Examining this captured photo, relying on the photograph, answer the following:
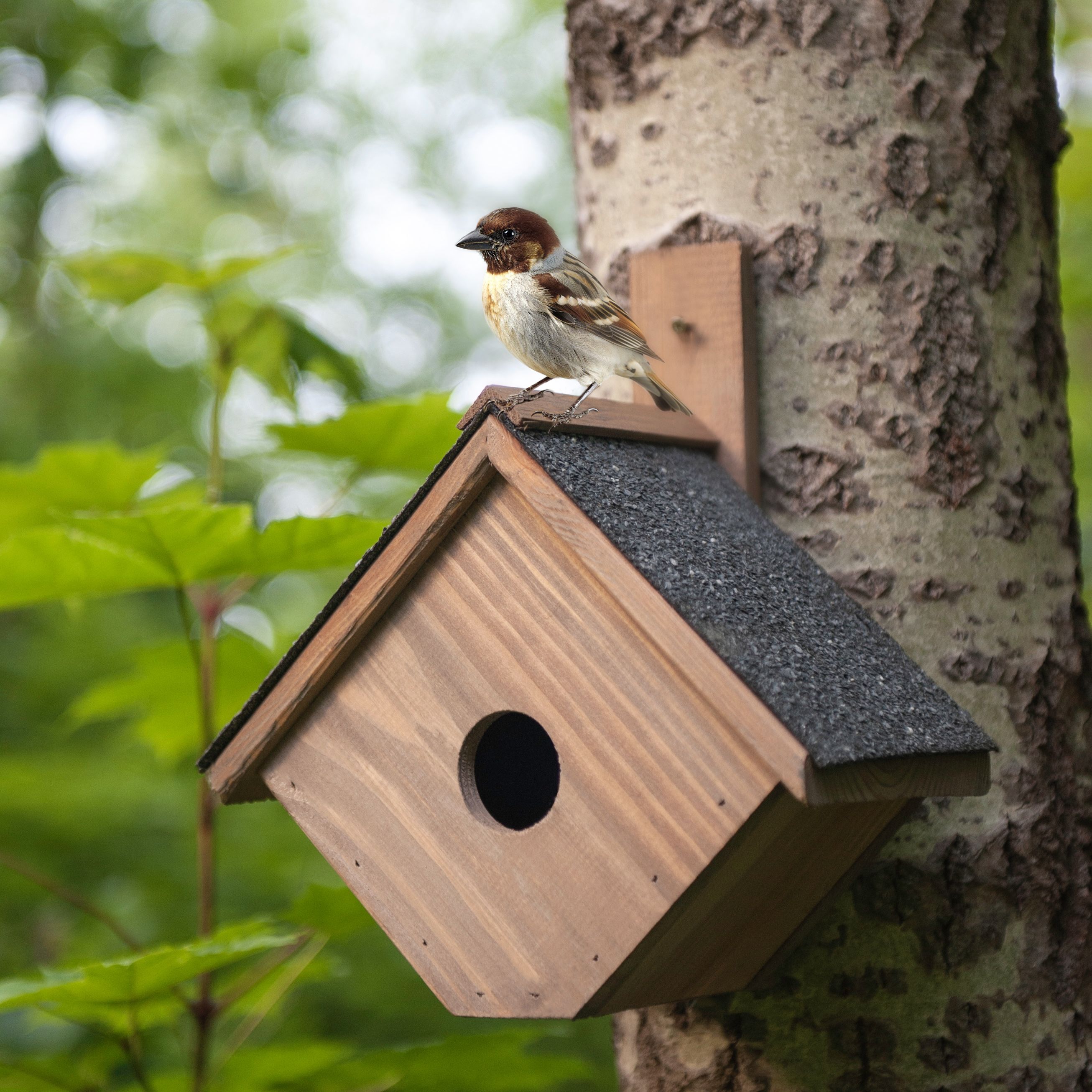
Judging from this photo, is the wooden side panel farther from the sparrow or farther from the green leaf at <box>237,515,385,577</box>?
the green leaf at <box>237,515,385,577</box>

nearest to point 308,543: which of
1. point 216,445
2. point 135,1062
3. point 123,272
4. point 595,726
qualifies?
point 216,445

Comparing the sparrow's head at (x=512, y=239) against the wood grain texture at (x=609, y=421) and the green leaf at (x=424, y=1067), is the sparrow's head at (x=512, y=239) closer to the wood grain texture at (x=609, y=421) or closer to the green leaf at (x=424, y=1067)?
the wood grain texture at (x=609, y=421)

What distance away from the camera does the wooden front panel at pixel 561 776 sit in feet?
4.37

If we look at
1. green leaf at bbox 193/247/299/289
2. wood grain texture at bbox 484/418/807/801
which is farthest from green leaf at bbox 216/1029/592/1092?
green leaf at bbox 193/247/299/289

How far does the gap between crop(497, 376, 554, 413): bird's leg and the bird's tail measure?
0.78 ft

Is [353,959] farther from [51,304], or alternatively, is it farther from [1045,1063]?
[51,304]

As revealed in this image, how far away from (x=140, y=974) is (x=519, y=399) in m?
0.97

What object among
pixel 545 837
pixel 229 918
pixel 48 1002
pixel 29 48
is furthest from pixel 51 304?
pixel 545 837

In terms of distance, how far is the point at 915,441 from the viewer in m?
1.73

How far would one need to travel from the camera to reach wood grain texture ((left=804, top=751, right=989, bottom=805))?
1168 mm

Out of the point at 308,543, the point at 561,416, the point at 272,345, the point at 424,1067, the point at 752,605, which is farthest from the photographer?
the point at 272,345

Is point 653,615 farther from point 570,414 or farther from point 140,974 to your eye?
point 140,974

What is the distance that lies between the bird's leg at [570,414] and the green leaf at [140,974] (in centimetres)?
82

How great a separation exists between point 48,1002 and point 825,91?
1963 millimetres
